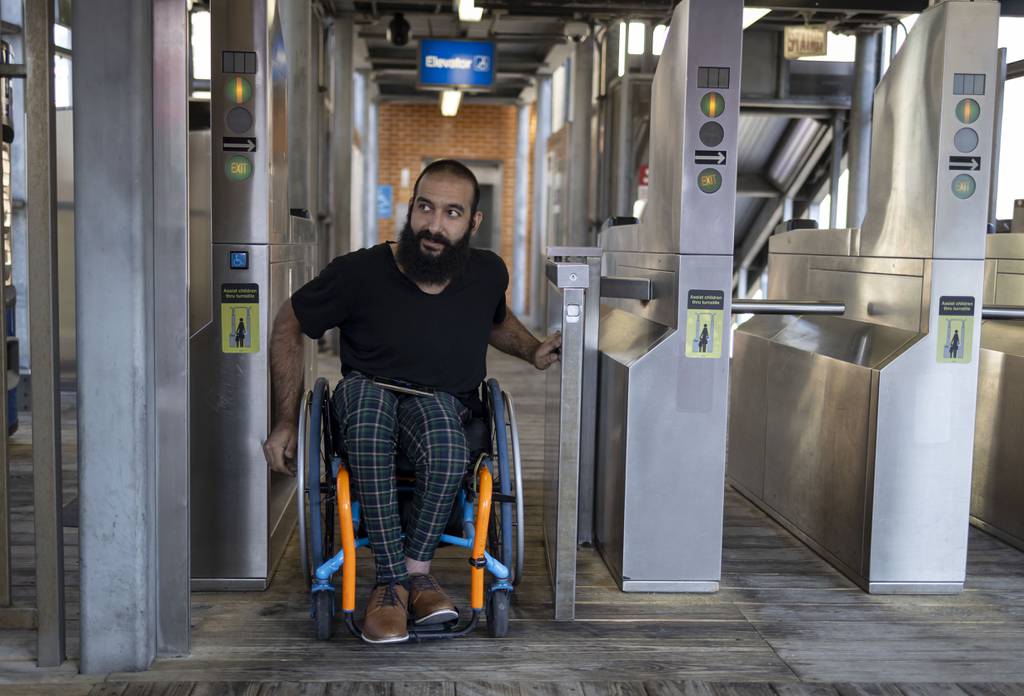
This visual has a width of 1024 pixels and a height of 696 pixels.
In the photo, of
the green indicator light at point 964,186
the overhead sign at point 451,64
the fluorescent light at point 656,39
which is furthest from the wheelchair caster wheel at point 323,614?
the overhead sign at point 451,64

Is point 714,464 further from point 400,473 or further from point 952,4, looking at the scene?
point 952,4

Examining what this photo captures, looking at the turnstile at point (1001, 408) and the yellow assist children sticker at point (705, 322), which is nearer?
the yellow assist children sticker at point (705, 322)

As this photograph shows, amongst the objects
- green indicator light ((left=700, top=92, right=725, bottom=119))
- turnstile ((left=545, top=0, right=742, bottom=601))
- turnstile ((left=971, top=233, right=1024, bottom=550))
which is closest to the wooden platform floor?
turnstile ((left=545, top=0, right=742, bottom=601))

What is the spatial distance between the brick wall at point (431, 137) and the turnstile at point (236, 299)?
38.2 feet

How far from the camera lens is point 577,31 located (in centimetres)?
871

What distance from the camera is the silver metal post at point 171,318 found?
7.27 feet

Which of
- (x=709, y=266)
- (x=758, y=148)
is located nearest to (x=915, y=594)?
(x=709, y=266)

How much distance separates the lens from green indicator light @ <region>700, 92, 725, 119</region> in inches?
108

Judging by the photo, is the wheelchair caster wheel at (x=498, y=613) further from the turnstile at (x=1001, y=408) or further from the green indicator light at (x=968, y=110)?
the turnstile at (x=1001, y=408)

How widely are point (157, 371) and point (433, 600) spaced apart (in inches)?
31.9

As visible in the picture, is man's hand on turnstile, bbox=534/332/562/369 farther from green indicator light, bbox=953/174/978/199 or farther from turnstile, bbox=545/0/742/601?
green indicator light, bbox=953/174/978/199

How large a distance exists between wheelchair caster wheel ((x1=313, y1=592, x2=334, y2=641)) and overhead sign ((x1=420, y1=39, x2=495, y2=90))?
21.8 feet

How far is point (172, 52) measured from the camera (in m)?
2.22

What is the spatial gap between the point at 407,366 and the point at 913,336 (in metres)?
1.37
